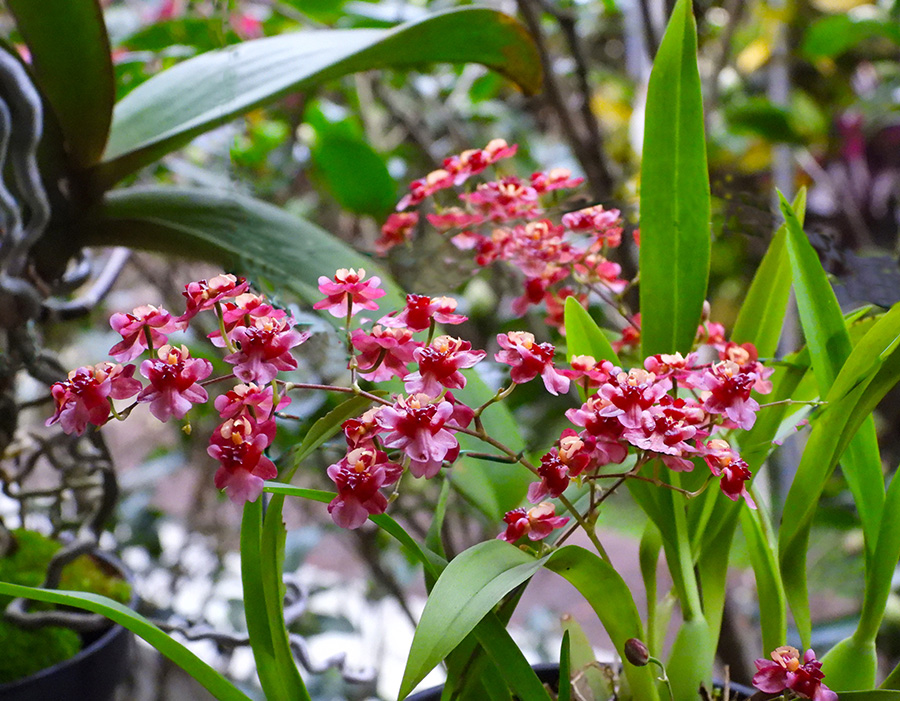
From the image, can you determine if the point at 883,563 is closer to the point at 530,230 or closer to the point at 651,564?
the point at 651,564

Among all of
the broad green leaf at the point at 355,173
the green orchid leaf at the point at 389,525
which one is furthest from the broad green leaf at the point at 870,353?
the broad green leaf at the point at 355,173

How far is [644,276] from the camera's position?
43 cm

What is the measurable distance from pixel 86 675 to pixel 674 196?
497 millimetres

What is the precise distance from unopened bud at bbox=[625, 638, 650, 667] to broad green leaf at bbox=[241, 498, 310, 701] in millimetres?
165

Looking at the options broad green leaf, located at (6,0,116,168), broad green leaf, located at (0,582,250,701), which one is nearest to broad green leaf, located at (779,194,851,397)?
broad green leaf, located at (0,582,250,701)

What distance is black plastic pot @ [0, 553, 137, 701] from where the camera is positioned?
48cm

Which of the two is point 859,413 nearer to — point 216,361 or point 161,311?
point 161,311

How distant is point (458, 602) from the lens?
11.6 inches

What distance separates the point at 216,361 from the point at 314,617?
1.64ft

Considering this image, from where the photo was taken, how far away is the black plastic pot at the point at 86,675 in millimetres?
481

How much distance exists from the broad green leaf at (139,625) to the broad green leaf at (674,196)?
29 cm

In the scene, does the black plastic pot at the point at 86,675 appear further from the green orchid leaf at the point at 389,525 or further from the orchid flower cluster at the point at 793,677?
the orchid flower cluster at the point at 793,677

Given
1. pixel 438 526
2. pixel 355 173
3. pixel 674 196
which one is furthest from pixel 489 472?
pixel 355 173

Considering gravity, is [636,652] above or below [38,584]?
above
